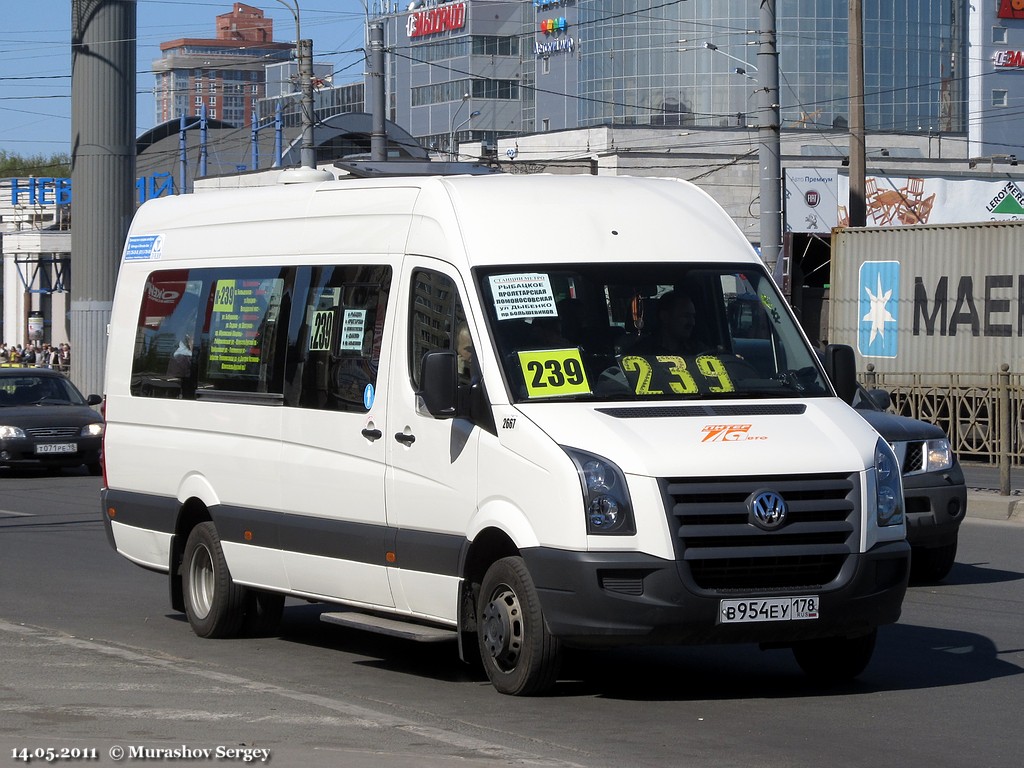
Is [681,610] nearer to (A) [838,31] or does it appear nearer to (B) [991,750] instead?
(B) [991,750]

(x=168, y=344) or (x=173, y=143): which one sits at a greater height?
(x=173, y=143)

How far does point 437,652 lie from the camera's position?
9.38 meters

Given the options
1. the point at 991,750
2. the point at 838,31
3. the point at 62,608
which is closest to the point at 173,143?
the point at 838,31

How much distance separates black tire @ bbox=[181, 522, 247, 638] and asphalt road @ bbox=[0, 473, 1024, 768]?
133mm

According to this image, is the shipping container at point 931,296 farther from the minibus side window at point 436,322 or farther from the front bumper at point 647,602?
the front bumper at point 647,602

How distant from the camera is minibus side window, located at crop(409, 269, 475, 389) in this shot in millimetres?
7984

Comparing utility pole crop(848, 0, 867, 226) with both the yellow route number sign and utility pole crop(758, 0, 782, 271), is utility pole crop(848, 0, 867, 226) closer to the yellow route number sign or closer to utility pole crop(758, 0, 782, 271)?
utility pole crop(758, 0, 782, 271)

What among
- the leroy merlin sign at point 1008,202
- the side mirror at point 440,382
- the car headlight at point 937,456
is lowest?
the car headlight at point 937,456

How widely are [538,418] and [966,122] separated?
4212 inches

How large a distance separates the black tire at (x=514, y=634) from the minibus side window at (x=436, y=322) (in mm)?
970

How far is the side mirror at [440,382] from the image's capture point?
25.2 feet

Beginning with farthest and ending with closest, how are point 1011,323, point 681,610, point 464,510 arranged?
1. point 1011,323
2. point 464,510
3. point 681,610

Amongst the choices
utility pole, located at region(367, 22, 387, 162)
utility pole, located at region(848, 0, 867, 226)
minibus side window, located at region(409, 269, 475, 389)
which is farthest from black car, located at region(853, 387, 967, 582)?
utility pole, located at region(367, 22, 387, 162)

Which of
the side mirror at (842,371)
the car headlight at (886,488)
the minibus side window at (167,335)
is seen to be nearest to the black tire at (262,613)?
the minibus side window at (167,335)
